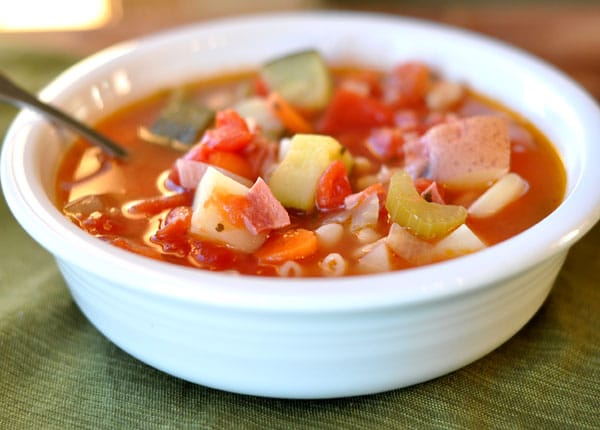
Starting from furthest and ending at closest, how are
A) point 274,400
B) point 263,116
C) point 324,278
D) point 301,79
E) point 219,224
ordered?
point 301,79, point 263,116, point 219,224, point 274,400, point 324,278

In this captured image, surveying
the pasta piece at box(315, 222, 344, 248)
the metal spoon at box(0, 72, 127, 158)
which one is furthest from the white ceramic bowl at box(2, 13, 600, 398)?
the pasta piece at box(315, 222, 344, 248)

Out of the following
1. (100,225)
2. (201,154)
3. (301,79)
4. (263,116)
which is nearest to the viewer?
(100,225)

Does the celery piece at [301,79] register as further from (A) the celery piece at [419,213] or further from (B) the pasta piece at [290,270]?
(B) the pasta piece at [290,270]

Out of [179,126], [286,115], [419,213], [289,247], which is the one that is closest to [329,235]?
[289,247]

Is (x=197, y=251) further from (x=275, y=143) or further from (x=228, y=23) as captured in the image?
(x=228, y=23)

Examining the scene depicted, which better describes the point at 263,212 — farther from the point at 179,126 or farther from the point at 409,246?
the point at 179,126

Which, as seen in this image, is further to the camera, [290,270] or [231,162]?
[231,162]

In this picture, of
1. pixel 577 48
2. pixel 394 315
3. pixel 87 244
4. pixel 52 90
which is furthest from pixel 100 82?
pixel 577 48

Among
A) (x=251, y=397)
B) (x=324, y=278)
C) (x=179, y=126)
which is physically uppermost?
(x=324, y=278)
